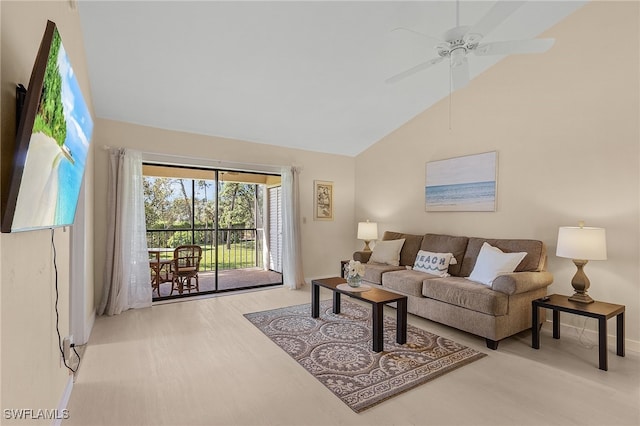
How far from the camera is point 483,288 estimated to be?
10.2ft

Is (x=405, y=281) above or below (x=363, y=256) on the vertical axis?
below

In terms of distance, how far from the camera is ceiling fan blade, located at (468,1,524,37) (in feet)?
6.17

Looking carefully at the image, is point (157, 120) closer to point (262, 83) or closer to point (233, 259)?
point (262, 83)

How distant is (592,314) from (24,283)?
3746 millimetres

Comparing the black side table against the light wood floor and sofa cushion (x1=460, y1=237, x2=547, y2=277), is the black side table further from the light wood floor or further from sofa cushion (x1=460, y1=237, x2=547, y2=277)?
sofa cushion (x1=460, y1=237, x2=547, y2=277)

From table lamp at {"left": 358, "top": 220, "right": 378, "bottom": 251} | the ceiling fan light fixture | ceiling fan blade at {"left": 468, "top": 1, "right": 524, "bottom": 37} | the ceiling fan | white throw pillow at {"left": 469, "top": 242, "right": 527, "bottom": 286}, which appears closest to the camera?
ceiling fan blade at {"left": 468, "top": 1, "right": 524, "bottom": 37}

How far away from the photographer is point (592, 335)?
3.13 m

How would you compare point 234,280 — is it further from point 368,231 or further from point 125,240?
point 368,231

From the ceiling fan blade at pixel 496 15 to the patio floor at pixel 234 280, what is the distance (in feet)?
14.6

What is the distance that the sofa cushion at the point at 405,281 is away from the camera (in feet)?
11.9

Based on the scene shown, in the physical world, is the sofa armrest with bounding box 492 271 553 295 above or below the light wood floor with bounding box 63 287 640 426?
above

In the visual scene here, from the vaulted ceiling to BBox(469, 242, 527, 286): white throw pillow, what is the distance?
2.24 m

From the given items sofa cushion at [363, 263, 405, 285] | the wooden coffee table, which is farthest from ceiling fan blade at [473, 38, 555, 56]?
sofa cushion at [363, 263, 405, 285]

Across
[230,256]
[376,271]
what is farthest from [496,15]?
[230,256]
